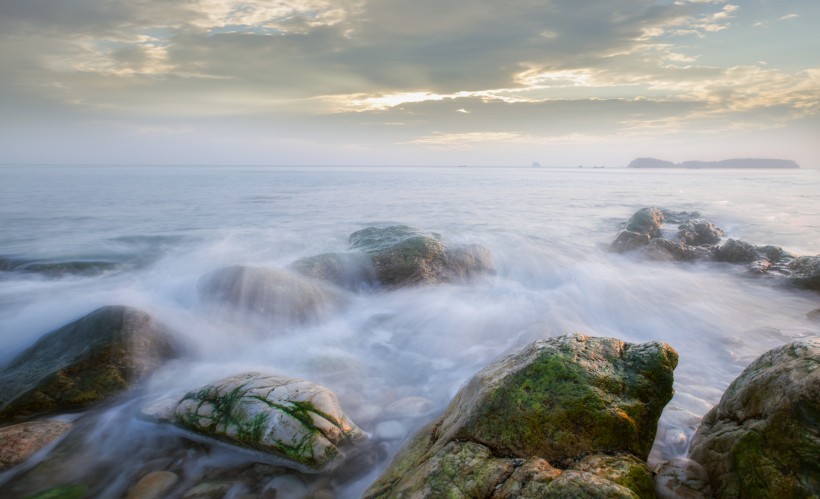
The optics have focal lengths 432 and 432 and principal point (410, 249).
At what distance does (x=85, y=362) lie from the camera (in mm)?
5348

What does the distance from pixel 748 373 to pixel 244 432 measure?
4.32 metres

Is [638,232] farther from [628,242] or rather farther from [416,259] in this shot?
[416,259]

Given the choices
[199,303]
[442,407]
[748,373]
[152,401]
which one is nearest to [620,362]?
[748,373]

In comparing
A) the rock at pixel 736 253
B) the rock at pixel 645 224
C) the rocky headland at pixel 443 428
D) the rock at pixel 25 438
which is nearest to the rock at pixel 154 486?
the rocky headland at pixel 443 428

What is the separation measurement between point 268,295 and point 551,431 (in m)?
6.00

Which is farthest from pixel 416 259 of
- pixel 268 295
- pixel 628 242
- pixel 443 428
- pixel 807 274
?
pixel 807 274

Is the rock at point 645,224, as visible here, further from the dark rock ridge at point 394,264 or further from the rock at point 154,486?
the rock at point 154,486

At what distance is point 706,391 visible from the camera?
5301mm

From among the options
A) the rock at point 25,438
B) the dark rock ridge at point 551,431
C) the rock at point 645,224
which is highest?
the dark rock ridge at point 551,431

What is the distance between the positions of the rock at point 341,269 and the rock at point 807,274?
9.21m

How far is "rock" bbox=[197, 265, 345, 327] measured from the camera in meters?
7.55

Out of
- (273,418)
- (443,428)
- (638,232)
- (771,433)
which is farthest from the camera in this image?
(638,232)

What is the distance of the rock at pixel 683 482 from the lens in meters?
2.83

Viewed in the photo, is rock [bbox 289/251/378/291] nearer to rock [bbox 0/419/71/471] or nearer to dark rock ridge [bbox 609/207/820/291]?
rock [bbox 0/419/71/471]
